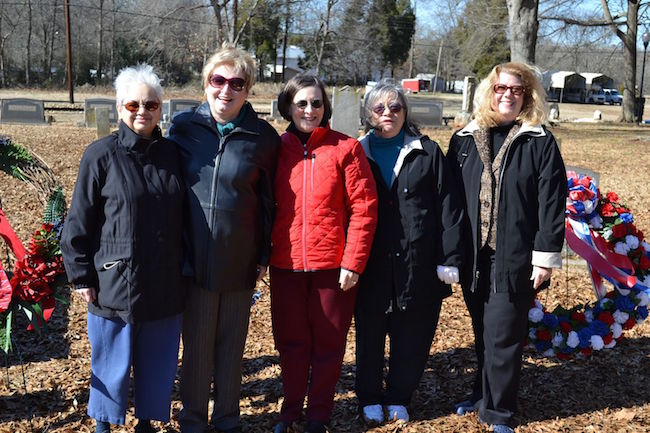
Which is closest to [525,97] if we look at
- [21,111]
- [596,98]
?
[21,111]

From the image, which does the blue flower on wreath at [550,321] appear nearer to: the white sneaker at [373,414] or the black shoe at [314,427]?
the white sneaker at [373,414]

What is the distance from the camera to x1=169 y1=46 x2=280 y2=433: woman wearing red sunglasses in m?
3.10

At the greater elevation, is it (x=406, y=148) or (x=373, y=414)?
(x=406, y=148)

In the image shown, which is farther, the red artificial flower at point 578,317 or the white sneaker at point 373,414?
the red artificial flower at point 578,317

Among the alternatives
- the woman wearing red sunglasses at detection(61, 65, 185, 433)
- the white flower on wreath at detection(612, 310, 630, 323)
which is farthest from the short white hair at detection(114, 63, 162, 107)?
the white flower on wreath at detection(612, 310, 630, 323)

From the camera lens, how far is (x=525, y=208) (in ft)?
11.1

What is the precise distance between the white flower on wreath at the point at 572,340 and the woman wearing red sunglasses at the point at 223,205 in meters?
2.45

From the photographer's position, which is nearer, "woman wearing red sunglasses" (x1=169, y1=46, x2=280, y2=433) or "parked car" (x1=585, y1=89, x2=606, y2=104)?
"woman wearing red sunglasses" (x1=169, y1=46, x2=280, y2=433)

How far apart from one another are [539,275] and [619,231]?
64.7 inches

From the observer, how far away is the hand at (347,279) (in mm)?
3219

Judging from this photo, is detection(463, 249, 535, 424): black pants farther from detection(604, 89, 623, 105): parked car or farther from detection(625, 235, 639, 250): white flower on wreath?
detection(604, 89, 623, 105): parked car

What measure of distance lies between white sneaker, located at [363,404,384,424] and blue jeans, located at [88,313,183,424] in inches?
45.1

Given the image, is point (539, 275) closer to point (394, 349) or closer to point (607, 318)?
point (394, 349)

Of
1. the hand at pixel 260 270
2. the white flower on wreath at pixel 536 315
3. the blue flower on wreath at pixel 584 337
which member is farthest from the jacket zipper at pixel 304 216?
the blue flower on wreath at pixel 584 337
